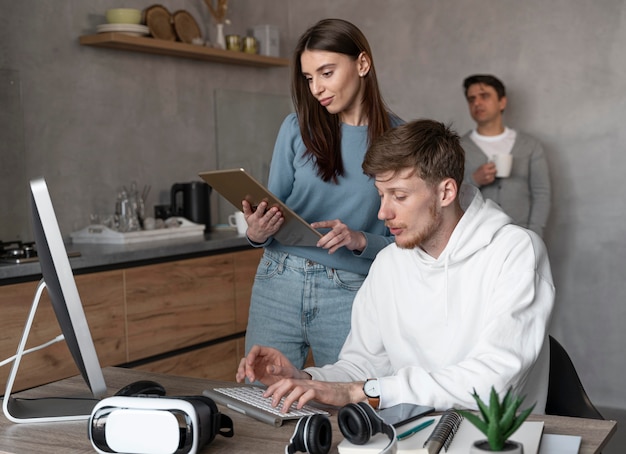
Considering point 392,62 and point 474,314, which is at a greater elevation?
point 392,62

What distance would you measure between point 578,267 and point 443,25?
1546mm

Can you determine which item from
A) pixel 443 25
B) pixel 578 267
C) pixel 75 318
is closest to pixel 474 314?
pixel 75 318

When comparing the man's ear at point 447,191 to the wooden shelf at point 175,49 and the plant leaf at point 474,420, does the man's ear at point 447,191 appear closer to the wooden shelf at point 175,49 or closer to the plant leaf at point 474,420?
the plant leaf at point 474,420

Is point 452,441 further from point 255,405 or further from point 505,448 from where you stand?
point 255,405

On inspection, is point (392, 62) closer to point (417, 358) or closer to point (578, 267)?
point (578, 267)

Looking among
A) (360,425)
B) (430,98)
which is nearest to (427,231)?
(360,425)

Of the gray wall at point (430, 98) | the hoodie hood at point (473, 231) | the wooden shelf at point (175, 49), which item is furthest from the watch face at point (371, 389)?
the wooden shelf at point (175, 49)

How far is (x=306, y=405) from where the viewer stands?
1604mm

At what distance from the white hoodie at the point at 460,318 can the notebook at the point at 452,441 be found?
0.13m

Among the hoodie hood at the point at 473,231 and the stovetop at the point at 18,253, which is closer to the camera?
the hoodie hood at the point at 473,231

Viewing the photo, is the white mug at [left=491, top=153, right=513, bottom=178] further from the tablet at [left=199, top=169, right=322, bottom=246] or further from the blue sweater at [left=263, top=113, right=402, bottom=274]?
the tablet at [left=199, top=169, right=322, bottom=246]

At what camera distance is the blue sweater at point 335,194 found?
229 centimetres

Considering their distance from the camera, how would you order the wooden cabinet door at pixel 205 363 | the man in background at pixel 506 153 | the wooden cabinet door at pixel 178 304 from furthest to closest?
the man in background at pixel 506 153, the wooden cabinet door at pixel 205 363, the wooden cabinet door at pixel 178 304

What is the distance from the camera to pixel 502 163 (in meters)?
4.14
